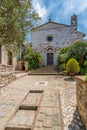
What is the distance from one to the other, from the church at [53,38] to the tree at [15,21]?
1677cm

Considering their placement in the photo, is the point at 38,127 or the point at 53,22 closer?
the point at 38,127

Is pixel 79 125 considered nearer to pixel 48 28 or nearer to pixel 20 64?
pixel 20 64

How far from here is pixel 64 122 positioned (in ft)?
11.4

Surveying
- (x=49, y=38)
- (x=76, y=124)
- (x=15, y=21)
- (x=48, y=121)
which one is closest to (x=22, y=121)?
(x=48, y=121)

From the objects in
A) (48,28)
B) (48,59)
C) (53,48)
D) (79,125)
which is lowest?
(79,125)

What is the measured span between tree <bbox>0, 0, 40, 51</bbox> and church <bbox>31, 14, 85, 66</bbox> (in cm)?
1677

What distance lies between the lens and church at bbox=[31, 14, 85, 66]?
75.4 feet

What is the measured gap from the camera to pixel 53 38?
23.4 metres

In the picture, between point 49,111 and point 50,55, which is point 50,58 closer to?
point 50,55

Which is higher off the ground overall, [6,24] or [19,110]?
[6,24]

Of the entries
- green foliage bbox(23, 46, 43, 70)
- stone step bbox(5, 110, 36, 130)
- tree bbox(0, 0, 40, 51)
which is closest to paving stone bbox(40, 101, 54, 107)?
stone step bbox(5, 110, 36, 130)

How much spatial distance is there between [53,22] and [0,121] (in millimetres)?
22277

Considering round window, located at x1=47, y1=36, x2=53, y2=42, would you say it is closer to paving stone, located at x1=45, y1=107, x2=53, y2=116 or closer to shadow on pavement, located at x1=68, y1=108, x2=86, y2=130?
paving stone, located at x1=45, y1=107, x2=53, y2=116

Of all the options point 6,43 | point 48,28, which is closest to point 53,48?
point 48,28
